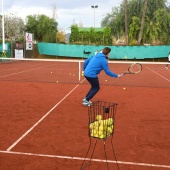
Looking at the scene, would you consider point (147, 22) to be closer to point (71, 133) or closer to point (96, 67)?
point (96, 67)

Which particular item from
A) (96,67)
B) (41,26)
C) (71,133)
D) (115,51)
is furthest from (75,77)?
(41,26)

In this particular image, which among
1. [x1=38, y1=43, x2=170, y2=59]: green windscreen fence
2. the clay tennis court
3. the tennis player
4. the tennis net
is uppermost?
[x1=38, y1=43, x2=170, y2=59]: green windscreen fence

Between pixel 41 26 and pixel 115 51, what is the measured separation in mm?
17655

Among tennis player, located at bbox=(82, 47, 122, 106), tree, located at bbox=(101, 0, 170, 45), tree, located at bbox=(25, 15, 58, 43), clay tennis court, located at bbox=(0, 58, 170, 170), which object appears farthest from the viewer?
tree, located at bbox=(25, 15, 58, 43)

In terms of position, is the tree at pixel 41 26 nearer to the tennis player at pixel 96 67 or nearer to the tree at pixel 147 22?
the tree at pixel 147 22

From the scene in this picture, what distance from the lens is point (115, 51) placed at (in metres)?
35.8

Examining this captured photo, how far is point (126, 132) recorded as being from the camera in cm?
600

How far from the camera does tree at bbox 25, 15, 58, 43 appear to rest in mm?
46797

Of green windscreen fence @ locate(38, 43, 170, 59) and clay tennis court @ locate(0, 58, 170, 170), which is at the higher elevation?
green windscreen fence @ locate(38, 43, 170, 59)

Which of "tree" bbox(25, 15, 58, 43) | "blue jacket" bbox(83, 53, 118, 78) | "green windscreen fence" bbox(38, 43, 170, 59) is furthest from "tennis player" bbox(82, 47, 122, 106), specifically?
"tree" bbox(25, 15, 58, 43)

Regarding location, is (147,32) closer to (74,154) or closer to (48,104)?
(48,104)

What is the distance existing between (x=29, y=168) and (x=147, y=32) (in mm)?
42955

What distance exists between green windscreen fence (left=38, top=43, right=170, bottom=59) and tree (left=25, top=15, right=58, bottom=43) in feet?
30.0

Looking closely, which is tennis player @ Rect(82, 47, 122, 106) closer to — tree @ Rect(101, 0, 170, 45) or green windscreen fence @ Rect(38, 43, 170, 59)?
green windscreen fence @ Rect(38, 43, 170, 59)
